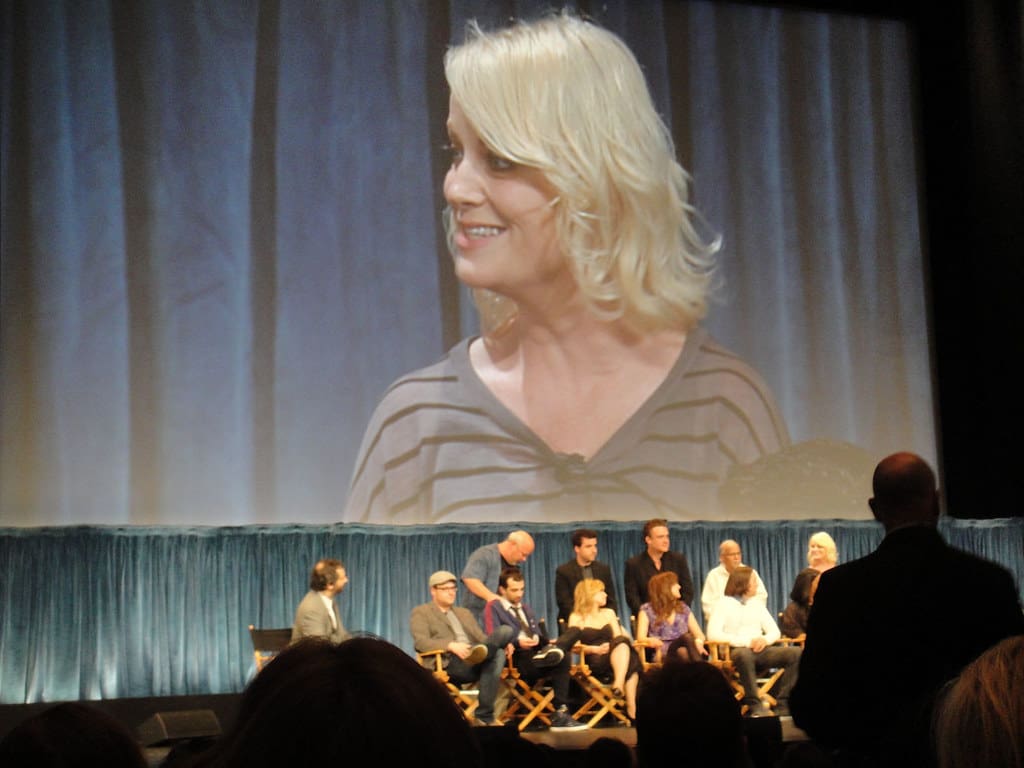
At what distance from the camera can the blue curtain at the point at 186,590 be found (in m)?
7.45

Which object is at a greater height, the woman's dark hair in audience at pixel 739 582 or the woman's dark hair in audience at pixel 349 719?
the woman's dark hair in audience at pixel 349 719

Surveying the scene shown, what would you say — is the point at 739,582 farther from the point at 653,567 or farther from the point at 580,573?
the point at 580,573

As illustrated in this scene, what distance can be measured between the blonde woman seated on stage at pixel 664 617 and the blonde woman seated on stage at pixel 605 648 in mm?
137

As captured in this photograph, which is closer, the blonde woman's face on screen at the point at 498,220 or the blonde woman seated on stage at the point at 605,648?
the blonde woman seated on stage at the point at 605,648

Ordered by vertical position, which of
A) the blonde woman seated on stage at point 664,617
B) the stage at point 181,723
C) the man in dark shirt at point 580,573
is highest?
the man in dark shirt at point 580,573

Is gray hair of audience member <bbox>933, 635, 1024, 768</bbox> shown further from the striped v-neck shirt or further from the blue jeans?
the striped v-neck shirt

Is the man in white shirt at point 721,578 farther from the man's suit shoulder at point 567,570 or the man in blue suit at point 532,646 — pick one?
the man in blue suit at point 532,646

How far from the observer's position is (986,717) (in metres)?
1.12

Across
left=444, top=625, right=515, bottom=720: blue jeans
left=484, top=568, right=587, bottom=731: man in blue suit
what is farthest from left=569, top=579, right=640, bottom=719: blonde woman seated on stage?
left=444, top=625, right=515, bottom=720: blue jeans

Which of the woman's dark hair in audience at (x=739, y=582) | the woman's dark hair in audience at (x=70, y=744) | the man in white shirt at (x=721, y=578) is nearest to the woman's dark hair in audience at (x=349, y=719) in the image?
the woman's dark hair in audience at (x=70, y=744)

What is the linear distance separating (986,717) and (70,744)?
2.66 ft

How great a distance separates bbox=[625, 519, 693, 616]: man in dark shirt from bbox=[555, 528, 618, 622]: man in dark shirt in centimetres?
13

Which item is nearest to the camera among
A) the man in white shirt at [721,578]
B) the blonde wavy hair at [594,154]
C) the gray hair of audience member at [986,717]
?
the gray hair of audience member at [986,717]

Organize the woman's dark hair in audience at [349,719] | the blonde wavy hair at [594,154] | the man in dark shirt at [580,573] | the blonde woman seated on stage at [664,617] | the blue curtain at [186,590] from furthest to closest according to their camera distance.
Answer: the blonde wavy hair at [594,154], the blue curtain at [186,590], the man in dark shirt at [580,573], the blonde woman seated on stage at [664,617], the woman's dark hair in audience at [349,719]
